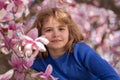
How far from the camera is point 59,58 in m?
2.19

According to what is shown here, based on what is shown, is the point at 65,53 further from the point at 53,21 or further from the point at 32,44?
the point at 32,44

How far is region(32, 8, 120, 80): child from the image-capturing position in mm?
2022

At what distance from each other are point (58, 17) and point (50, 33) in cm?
11

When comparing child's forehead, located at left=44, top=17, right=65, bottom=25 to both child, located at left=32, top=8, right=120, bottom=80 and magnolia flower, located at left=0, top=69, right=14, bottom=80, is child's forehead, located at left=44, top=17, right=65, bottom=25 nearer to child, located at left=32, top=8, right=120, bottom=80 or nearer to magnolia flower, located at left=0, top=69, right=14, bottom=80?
child, located at left=32, top=8, right=120, bottom=80

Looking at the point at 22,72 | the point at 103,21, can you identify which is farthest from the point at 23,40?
the point at 103,21

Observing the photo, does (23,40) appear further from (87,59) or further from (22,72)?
(87,59)

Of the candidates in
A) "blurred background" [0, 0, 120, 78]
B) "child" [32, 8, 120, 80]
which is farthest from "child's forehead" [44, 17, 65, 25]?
"blurred background" [0, 0, 120, 78]

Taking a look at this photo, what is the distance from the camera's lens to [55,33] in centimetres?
206

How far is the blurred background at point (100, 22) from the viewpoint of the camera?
170 inches

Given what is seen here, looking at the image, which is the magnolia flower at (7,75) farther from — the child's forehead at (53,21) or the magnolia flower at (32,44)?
the child's forehead at (53,21)

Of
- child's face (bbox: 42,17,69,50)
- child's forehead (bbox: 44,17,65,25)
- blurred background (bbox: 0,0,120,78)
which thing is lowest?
blurred background (bbox: 0,0,120,78)

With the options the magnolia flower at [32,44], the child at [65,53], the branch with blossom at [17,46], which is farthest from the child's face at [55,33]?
the magnolia flower at [32,44]

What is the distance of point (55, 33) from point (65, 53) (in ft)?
0.52

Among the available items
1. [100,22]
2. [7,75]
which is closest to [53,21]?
[7,75]
